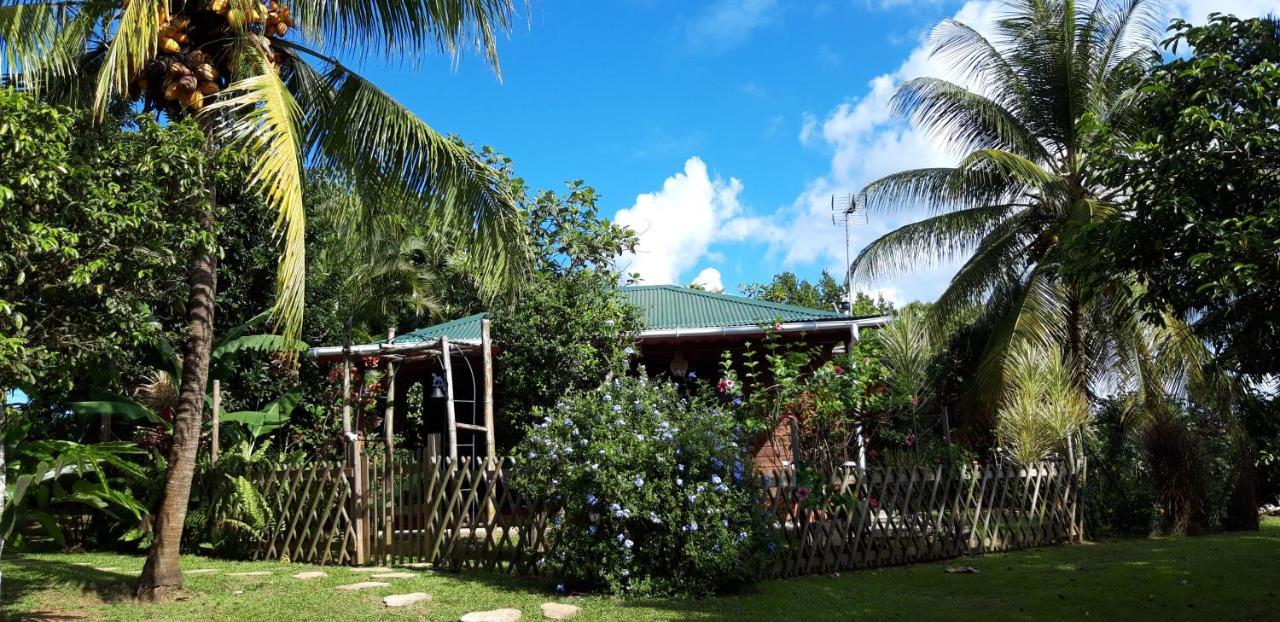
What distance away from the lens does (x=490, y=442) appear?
11375 millimetres

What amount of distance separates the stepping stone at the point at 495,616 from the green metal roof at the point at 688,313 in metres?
7.02

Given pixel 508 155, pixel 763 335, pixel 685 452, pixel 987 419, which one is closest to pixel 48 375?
pixel 685 452

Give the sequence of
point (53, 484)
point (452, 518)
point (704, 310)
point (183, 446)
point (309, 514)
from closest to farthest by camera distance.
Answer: point (53, 484) → point (183, 446) → point (452, 518) → point (309, 514) → point (704, 310)

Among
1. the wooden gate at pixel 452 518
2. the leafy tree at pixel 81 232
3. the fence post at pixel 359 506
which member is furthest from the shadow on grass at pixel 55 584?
the wooden gate at pixel 452 518

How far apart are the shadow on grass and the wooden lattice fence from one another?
6.50 ft

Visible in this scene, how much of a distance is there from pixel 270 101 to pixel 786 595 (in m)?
6.05

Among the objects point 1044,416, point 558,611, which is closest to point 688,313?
point 1044,416

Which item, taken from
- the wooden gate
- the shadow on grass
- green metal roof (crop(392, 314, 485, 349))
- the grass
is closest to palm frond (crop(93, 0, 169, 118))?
the shadow on grass

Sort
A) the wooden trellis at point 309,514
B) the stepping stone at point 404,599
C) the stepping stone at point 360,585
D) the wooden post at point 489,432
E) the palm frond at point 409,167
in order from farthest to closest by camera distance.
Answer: the wooden trellis at point 309,514
the wooden post at point 489,432
the palm frond at point 409,167
the stepping stone at point 360,585
the stepping stone at point 404,599

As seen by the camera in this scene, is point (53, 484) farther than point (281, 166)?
Yes

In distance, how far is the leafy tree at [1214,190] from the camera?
6.39 metres

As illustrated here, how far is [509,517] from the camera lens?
911 cm

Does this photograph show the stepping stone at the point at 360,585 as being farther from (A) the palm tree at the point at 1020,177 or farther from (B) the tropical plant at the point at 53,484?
(A) the palm tree at the point at 1020,177

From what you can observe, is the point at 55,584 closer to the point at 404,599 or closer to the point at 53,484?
the point at 53,484
